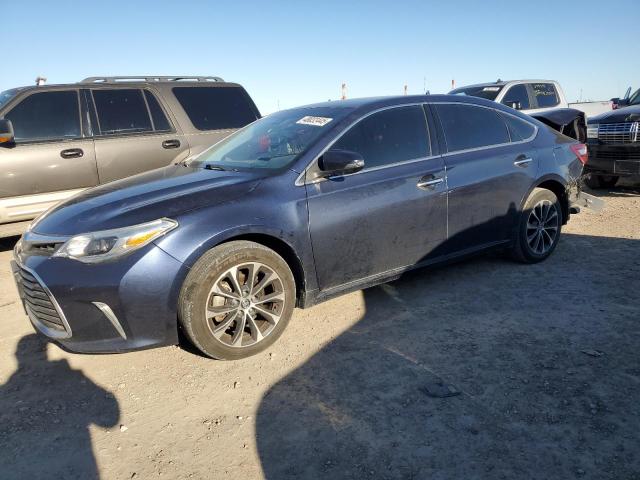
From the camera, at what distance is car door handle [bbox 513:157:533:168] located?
4348 millimetres

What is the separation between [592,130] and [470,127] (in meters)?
5.08

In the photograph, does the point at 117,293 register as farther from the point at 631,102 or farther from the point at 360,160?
the point at 631,102

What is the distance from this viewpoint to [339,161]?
321 centimetres

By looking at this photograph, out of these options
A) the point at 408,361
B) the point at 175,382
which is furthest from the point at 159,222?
the point at 408,361

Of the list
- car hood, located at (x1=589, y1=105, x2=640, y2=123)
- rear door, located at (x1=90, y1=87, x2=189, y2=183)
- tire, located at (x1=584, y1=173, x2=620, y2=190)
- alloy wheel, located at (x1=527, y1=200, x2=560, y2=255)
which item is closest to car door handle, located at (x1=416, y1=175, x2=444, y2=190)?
alloy wheel, located at (x1=527, y1=200, x2=560, y2=255)

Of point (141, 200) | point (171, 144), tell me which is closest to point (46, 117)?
point (171, 144)

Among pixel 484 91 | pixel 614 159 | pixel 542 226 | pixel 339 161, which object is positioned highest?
pixel 484 91

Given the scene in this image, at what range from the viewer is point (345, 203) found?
11.0 ft

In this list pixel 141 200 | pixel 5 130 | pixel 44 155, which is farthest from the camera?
pixel 44 155

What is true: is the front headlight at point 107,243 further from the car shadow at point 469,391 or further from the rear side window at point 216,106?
the rear side window at point 216,106

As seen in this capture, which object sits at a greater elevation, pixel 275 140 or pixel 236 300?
pixel 275 140

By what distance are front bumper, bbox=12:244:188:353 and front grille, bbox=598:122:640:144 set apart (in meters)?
7.45

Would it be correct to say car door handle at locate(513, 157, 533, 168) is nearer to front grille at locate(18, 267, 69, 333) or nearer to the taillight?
the taillight

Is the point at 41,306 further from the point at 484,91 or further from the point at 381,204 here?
the point at 484,91
